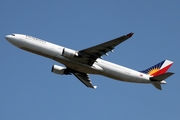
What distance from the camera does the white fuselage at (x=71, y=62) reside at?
42500 mm

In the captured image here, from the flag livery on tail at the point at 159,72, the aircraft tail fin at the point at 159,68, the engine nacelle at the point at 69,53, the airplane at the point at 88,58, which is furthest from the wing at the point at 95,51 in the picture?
the aircraft tail fin at the point at 159,68

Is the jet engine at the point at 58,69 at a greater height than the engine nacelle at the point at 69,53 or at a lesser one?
lesser

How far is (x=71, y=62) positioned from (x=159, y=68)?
44.9 ft

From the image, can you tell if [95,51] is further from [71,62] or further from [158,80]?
[158,80]

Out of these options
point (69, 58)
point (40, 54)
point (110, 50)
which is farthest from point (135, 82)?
point (40, 54)

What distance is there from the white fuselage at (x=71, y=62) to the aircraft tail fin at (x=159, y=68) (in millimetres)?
2469

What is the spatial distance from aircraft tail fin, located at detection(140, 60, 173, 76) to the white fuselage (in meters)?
2.47

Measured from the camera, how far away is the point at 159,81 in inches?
1785

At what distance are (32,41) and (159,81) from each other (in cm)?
1744

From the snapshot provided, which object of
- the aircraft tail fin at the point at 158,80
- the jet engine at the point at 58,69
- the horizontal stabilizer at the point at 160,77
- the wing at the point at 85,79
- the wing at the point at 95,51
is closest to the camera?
the wing at the point at 95,51

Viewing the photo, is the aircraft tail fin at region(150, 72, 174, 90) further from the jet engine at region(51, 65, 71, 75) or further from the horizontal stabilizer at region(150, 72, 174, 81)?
the jet engine at region(51, 65, 71, 75)

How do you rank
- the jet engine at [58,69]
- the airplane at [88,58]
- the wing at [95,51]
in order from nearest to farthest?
the wing at [95,51], the airplane at [88,58], the jet engine at [58,69]

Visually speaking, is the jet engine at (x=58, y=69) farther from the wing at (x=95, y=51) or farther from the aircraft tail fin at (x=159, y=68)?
the aircraft tail fin at (x=159, y=68)

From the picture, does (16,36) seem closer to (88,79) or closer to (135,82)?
(88,79)
